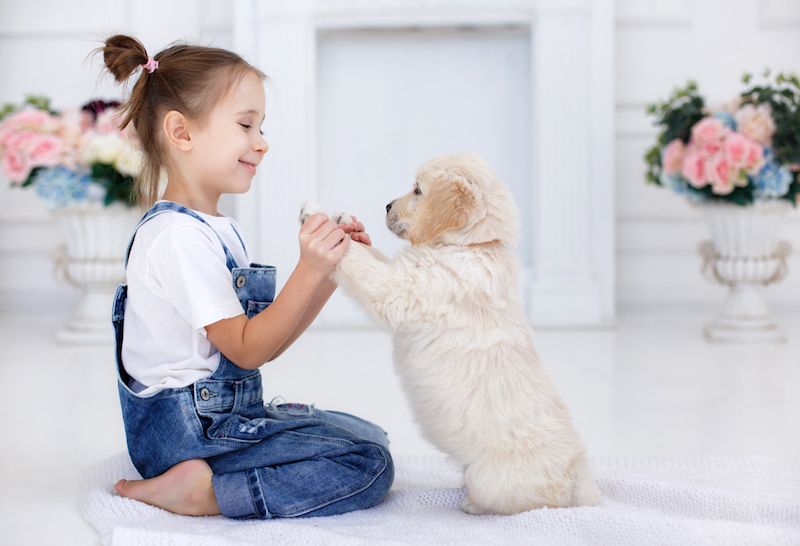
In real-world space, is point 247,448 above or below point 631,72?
below

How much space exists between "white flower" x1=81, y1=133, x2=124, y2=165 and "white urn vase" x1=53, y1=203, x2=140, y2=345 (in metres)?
0.16

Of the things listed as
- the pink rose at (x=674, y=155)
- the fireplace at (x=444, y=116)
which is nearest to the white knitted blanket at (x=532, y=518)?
the pink rose at (x=674, y=155)

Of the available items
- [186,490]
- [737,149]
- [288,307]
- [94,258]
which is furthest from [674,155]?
[186,490]

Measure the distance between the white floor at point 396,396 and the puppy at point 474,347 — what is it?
55 cm

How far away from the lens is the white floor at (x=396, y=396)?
1856mm

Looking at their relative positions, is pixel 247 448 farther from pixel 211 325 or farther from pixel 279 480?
pixel 211 325

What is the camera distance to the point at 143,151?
1671 millimetres

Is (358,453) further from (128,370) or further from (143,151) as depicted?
(143,151)

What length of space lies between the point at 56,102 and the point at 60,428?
84.9 inches

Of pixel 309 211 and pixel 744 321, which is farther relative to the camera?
pixel 744 321

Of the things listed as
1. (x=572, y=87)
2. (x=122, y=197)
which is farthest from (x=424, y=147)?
(x=122, y=197)

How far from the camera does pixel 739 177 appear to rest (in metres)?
3.15

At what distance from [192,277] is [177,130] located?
0.90 feet

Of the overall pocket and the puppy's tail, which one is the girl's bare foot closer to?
the overall pocket
